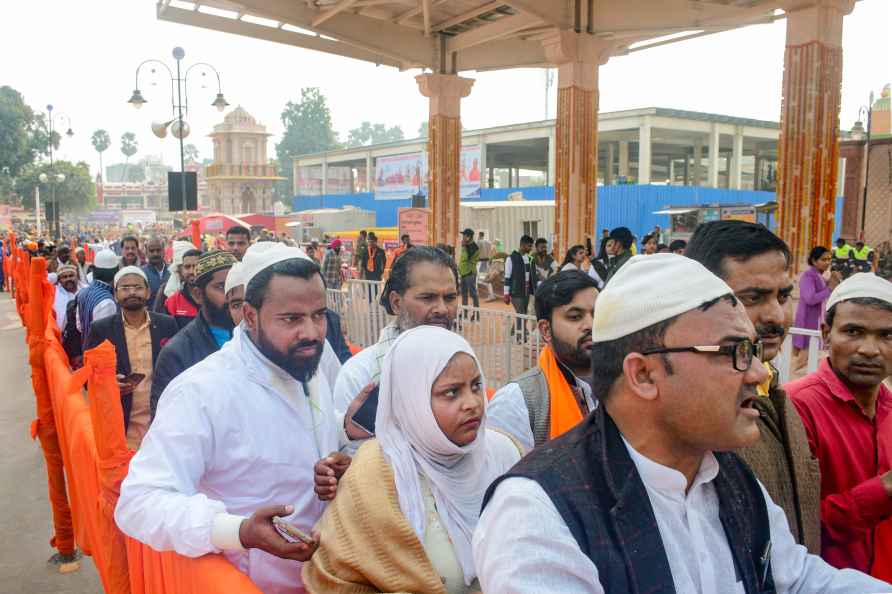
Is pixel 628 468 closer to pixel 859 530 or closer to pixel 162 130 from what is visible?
pixel 859 530

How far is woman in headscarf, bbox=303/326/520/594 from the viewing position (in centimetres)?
176

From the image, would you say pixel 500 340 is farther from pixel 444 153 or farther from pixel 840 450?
pixel 444 153

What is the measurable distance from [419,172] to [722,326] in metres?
36.6

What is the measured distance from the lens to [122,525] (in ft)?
6.58

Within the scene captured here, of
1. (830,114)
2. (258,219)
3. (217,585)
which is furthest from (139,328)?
(258,219)

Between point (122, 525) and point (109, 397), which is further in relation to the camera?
point (109, 397)

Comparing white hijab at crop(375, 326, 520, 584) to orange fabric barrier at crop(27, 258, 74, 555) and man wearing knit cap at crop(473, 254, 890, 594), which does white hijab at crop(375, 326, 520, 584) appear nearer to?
man wearing knit cap at crop(473, 254, 890, 594)

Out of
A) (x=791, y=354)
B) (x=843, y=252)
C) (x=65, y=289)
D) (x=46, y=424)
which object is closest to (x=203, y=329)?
(x=46, y=424)

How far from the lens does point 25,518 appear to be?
514 cm

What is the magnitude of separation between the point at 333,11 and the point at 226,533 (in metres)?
11.8

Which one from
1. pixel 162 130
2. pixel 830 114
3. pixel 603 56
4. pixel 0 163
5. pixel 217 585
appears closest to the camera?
pixel 217 585

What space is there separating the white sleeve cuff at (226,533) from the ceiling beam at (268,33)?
1186 cm

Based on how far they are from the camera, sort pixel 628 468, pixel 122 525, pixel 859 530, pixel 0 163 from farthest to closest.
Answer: pixel 0 163 < pixel 859 530 < pixel 122 525 < pixel 628 468

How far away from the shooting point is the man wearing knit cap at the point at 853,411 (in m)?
2.27
